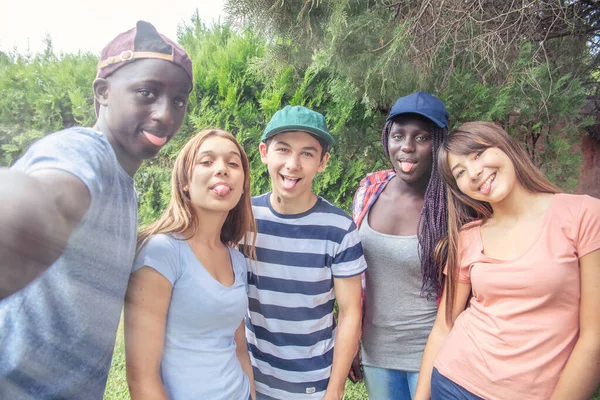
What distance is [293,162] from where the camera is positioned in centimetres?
158

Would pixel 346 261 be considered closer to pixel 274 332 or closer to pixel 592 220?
pixel 274 332

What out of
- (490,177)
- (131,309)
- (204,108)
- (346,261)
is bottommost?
(131,309)

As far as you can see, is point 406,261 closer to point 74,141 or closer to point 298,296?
point 298,296

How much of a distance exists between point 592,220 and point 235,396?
1.41 metres

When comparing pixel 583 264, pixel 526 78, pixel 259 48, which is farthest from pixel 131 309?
pixel 526 78

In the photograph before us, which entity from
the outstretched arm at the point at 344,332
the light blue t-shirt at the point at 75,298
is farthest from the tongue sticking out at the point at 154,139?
the outstretched arm at the point at 344,332

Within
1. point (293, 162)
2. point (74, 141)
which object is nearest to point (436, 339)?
point (293, 162)

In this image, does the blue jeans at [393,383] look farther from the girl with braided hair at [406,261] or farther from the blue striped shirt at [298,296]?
the blue striped shirt at [298,296]

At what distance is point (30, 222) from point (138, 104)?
51cm

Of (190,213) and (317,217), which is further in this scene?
(317,217)

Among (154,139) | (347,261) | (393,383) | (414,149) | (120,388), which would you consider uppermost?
(414,149)

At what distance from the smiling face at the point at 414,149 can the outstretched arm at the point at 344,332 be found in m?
0.61

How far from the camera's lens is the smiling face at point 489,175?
1.44 m

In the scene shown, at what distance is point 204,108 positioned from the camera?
3.19 meters
